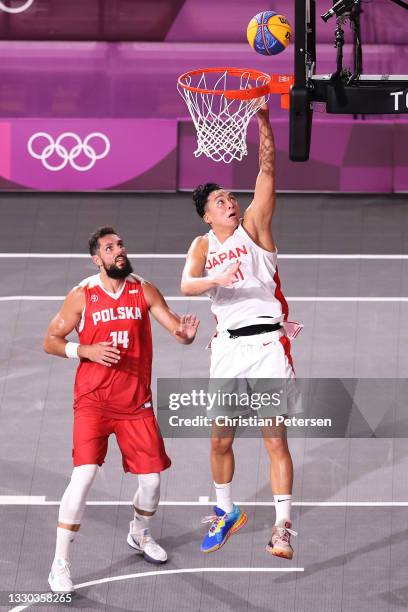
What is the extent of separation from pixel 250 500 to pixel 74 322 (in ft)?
9.12

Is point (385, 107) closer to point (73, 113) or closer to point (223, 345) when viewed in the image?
point (223, 345)

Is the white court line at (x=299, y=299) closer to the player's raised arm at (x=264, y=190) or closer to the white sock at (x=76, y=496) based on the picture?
the white sock at (x=76, y=496)

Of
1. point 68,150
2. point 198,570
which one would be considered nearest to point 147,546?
point 198,570

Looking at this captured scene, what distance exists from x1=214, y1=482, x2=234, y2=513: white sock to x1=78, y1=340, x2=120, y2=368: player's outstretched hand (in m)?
1.24

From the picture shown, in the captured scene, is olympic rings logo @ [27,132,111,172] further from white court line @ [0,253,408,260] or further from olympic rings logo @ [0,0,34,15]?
olympic rings logo @ [0,0,34,15]

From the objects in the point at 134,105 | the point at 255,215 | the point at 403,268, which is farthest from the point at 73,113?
the point at 255,215

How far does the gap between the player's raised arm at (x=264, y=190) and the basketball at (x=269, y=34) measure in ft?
3.61

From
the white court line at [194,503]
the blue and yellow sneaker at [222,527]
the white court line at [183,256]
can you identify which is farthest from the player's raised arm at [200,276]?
the white court line at [183,256]

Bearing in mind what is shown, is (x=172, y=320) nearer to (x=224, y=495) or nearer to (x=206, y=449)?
(x=224, y=495)

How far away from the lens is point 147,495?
11.1m

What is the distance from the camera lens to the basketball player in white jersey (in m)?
10.2

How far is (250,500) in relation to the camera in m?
12.5

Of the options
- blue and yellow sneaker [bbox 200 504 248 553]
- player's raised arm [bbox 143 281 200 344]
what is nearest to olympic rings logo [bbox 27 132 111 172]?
player's raised arm [bbox 143 281 200 344]

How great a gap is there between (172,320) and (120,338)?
0.55 meters
